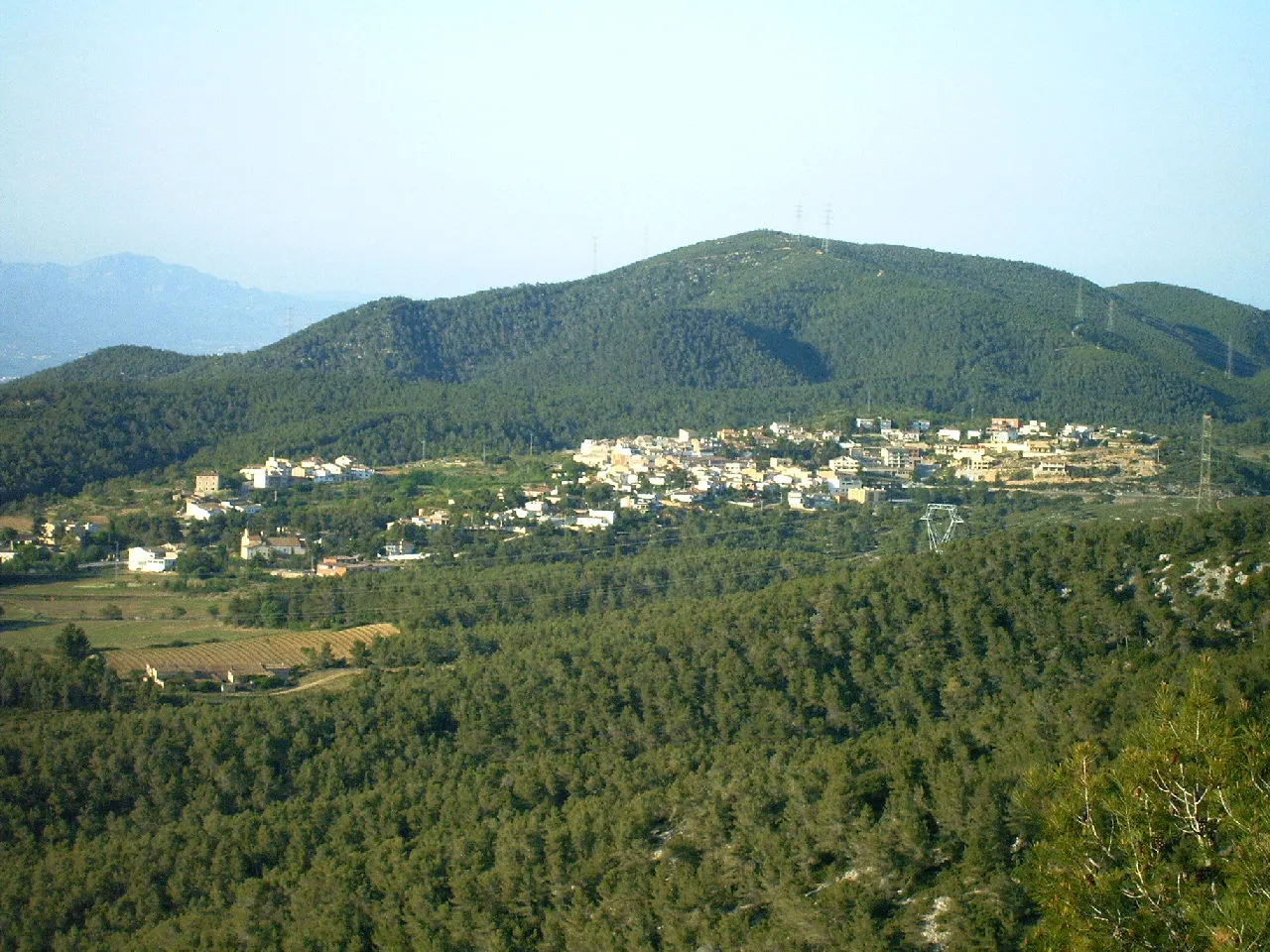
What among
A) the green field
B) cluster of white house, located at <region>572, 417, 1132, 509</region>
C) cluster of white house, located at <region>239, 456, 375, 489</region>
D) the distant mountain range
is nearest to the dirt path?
the green field

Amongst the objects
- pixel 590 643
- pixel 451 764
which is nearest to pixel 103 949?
pixel 451 764

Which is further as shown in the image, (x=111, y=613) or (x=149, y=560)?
(x=149, y=560)

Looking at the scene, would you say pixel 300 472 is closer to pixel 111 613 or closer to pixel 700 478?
pixel 700 478

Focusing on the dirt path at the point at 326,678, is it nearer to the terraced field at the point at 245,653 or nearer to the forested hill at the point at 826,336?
the terraced field at the point at 245,653

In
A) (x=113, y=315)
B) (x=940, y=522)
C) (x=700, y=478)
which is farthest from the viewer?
(x=113, y=315)

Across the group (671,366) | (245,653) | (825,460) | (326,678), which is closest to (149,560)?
(245,653)

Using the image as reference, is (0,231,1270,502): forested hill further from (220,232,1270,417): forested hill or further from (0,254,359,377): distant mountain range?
(0,254,359,377): distant mountain range

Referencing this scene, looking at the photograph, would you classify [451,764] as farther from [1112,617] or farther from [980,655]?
[1112,617]
